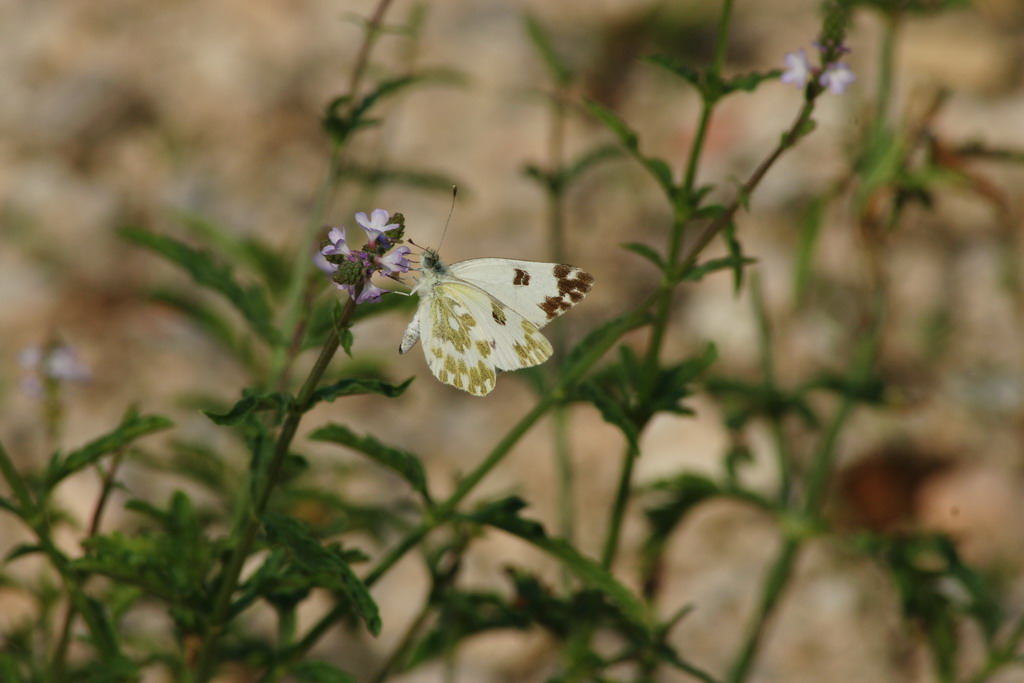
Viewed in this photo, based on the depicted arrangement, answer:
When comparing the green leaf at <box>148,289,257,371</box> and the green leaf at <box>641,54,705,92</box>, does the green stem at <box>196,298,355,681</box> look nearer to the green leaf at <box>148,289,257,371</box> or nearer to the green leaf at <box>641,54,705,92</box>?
the green leaf at <box>641,54,705,92</box>

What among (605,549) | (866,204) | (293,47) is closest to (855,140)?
(866,204)

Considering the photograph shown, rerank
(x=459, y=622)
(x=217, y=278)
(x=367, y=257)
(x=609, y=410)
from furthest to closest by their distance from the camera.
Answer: (x=459, y=622) < (x=217, y=278) < (x=609, y=410) < (x=367, y=257)

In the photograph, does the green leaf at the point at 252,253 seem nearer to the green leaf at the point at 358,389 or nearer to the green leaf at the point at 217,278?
the green leaf at the point at 217,278

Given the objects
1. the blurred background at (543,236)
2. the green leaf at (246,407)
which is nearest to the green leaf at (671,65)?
the green leaf at (246,407)

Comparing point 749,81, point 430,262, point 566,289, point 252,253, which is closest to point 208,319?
point 252,253

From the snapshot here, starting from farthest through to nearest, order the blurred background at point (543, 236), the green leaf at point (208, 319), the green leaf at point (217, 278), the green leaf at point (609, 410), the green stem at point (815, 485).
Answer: the blurred background at point (543, 236) → the green stem at point (815, 485) → the green leaf at point (208, 319) → the green leaf at point (217, 278) → the green leaf at point (609, 410)

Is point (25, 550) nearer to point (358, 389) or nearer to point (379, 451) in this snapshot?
point (379, 451)
